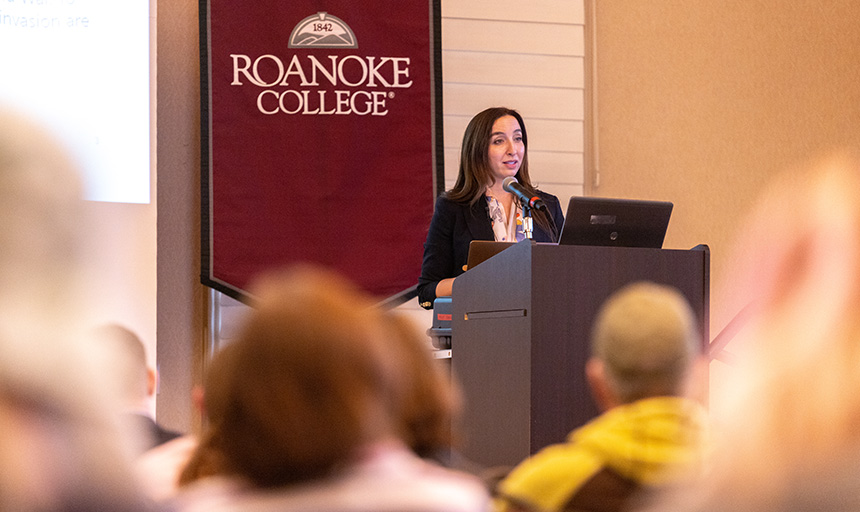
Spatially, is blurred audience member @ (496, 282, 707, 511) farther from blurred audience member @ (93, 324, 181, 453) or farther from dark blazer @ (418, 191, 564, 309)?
dark blazer @ (418, 191, 564, 309)

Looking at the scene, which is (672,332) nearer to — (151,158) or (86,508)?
(86,508)

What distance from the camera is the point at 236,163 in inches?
158

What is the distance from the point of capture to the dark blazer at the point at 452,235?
11.3 ft

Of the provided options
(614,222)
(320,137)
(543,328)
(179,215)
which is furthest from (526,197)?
(179,215)

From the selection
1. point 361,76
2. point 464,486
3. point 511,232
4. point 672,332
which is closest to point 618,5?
point 361,76

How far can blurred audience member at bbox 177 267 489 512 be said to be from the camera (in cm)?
76

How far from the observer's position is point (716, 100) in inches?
191

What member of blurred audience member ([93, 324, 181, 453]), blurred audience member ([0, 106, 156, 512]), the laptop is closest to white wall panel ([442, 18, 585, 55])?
the laptop

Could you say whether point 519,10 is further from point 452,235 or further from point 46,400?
point 46,400

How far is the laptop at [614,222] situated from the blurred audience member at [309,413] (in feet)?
5.27

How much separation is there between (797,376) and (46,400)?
0.64m

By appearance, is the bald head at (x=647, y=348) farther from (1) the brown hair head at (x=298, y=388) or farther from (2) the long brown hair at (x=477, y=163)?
(2) the long brown hair at (x=477, y=163)

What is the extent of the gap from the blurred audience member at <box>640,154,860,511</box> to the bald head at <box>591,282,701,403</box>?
0.79 feet

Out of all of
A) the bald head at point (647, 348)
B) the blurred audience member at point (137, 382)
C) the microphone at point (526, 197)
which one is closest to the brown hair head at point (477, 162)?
the microphone at point (526, 197)
